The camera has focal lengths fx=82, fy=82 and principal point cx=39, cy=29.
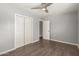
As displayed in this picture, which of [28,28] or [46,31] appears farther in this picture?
[28,28]

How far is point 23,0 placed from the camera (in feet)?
2.78

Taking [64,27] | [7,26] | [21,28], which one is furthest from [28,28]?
[64,27]

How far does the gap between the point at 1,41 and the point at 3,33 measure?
25 cm

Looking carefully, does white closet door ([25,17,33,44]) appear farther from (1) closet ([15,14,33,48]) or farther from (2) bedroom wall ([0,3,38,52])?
(2) bedroom wall ([0,3,38,52])

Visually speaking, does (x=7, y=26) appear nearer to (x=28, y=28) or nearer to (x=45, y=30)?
(x=28, y=28)

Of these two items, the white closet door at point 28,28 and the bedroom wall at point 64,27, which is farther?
the white closet door at point 28,28

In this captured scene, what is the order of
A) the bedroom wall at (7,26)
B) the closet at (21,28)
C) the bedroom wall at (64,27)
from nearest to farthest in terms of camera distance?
the bedroom wall at (64,27), the bedroom wall at (7,26), the closet at (21,28)

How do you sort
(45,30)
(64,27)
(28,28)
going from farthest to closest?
(28,28) < (45,30) < (64,27)

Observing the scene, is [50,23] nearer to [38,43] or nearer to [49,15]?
[49,15]

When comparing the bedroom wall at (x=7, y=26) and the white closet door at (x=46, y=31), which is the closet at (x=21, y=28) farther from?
the white closet door at (x=46, y=31)

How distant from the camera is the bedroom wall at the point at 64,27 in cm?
224

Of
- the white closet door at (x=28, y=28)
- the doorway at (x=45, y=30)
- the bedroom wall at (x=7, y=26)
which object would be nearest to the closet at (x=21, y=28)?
the white closet door at (x=28, y=28)

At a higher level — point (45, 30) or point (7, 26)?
point (7, 26)

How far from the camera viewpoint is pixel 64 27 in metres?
2.33
